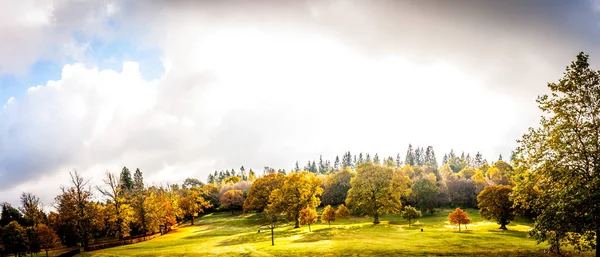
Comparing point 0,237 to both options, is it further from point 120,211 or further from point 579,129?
point 579,129

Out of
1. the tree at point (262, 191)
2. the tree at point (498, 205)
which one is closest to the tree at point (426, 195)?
the tree at point (498, 205)

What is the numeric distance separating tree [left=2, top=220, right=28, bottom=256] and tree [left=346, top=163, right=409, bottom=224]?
2943 inches

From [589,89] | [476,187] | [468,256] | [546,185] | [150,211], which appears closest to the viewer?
[589,89]

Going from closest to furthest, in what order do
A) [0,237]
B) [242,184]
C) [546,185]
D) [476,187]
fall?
1. [546,185]
2. [0,237]
3. [476,187]
4. [242,184]

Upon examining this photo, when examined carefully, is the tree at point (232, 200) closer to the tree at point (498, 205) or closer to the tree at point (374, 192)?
the tree at point (374, 192)

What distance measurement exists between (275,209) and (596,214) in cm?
6662

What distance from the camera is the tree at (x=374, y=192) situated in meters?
78.2

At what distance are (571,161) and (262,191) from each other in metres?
85.2

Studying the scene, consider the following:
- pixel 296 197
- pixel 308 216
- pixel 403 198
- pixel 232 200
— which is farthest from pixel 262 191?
pixel 403 198

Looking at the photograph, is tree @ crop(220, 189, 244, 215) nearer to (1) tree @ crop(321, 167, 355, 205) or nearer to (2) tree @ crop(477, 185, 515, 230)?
(1) tree @ crop(321, 167, 355, 205)

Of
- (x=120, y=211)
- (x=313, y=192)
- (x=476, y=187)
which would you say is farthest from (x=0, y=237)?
(x=476, y=187)

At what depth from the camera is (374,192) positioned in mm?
79938

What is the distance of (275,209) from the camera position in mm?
80562

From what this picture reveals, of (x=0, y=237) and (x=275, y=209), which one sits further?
(x=275, y=209)
